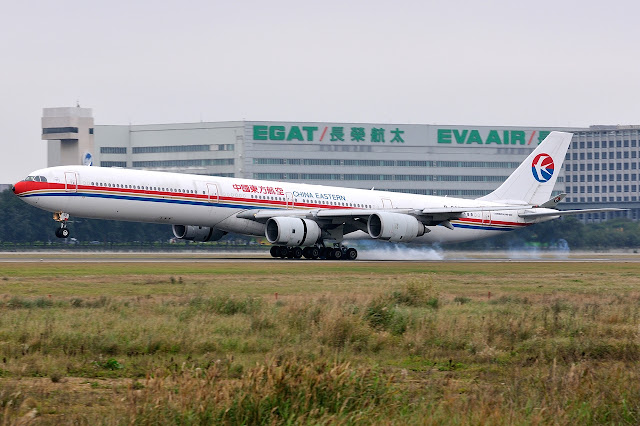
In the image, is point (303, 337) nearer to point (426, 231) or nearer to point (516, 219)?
point (426, 231)

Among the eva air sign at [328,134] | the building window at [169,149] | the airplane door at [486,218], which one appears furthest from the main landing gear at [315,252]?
the building window at [169,149]

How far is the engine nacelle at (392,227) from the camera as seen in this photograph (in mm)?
51875

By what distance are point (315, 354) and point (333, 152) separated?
13384 centimetres

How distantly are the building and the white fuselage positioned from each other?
85.1 metres

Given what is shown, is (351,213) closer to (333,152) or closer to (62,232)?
(62,232)

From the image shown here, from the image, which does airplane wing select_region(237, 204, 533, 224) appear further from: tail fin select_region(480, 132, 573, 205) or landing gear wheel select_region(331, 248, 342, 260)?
tail fin select_region(480, 132, 573, 205)

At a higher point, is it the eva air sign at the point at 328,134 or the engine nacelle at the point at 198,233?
the eva air sign at the point at 328,134

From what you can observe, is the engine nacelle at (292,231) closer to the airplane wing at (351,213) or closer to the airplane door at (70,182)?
the airplane wing at (351,213)

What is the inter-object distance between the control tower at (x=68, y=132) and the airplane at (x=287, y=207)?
108026 mm

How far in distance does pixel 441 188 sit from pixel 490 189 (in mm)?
8414

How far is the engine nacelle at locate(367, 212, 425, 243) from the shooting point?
51875 mm

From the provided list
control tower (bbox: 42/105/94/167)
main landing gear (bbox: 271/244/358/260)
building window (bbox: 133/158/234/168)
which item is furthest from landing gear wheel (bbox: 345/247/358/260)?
control tower (bbox: 42/105/94/167)

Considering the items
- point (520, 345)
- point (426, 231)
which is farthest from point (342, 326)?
point (426, 231)

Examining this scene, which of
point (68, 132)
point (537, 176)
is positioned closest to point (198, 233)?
point (537, 176)
